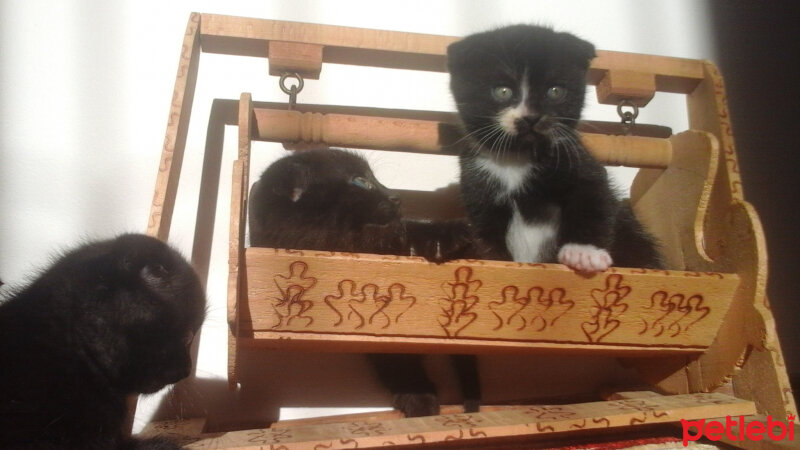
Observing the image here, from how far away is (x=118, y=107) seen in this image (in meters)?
1.10

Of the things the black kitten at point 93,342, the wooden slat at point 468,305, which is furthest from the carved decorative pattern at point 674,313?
the black kitten at point 93,342

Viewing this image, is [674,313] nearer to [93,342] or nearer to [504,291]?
[504,291]

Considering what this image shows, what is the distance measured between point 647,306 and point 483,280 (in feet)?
0.79

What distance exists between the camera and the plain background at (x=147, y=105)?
41.5 inches

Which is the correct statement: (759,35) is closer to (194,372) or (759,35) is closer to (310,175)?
(310,175)

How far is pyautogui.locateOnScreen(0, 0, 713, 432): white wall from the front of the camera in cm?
105

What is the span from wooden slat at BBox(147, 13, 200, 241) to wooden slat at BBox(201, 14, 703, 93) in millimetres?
54

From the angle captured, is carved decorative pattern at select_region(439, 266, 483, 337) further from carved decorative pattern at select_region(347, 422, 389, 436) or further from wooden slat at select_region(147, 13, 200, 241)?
wooden slat at select_region(147, 13, 200, 241)

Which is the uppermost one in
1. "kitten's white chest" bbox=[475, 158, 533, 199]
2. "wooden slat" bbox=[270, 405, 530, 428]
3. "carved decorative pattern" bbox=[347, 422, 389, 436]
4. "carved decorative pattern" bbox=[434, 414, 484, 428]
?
"kitten's white chest" bbox=[475, 158, 533, 199]

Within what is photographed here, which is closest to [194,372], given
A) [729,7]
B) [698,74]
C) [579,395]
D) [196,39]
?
[196,39]

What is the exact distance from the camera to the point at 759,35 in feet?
4.51

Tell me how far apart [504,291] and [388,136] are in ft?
1.07

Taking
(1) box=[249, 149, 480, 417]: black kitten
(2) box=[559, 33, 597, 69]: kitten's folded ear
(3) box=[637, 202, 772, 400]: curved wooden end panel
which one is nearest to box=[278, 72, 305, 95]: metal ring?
(1) box=[249, 149, 480, 417]: black kitten

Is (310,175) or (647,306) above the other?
(310,175)
